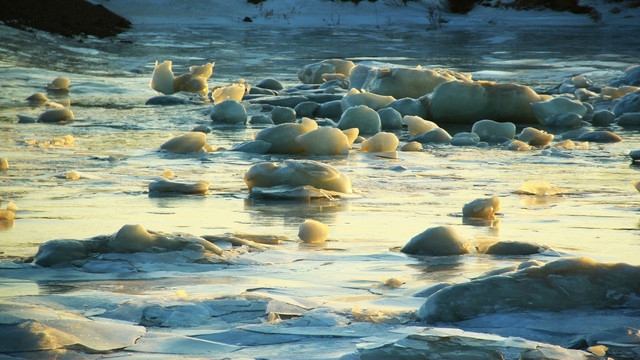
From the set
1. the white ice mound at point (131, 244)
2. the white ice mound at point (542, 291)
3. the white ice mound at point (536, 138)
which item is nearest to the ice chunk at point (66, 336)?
the white ice mound at point (542, 291)

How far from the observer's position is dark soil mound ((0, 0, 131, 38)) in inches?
690

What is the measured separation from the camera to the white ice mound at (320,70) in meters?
10.7

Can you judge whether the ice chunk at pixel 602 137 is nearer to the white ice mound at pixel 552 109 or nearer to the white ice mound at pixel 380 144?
the white ice mound at pixel 552 109

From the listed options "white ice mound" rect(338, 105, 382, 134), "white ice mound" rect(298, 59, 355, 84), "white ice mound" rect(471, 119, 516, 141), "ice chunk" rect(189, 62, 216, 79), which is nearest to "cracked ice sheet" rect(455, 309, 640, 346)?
"white ice mound" rect(471, 119, 516, 141)

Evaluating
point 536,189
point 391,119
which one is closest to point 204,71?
point 391,119

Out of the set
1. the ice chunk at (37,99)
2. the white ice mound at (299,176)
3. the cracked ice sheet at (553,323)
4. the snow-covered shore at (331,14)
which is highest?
the snow-covered shore at (331,14)

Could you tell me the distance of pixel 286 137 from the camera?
503 cm

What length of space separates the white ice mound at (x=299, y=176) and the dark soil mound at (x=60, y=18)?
46.1 ft

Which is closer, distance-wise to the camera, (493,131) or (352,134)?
(352,134)

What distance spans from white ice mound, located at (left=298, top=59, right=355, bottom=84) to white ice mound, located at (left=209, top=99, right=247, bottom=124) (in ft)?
12.3

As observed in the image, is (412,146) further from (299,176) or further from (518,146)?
(299,176)

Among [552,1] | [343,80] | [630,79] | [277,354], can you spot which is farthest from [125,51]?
[552,1]

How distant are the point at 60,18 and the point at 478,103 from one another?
1497 centimetres

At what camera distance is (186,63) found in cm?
1426
